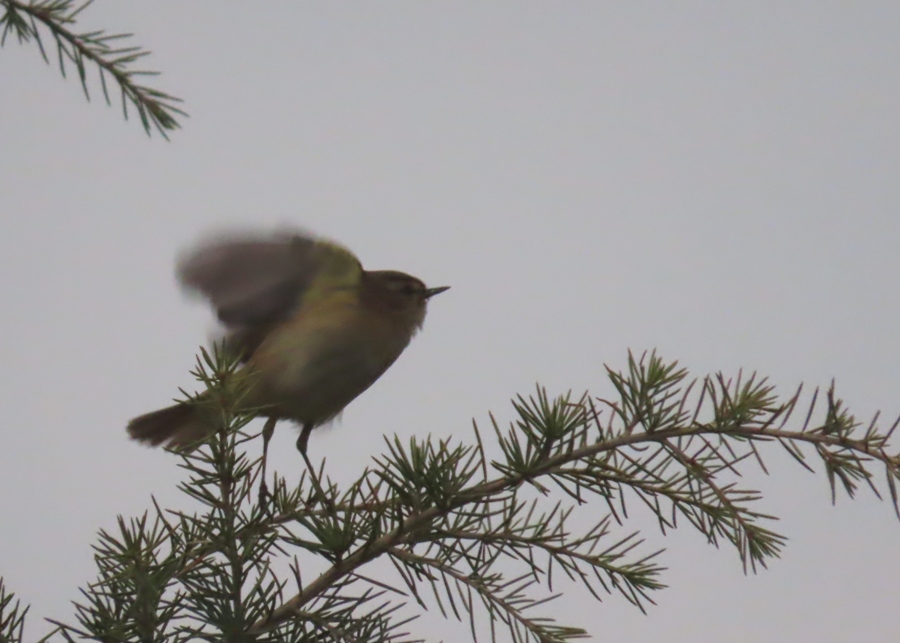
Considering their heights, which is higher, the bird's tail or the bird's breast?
the bird's breast

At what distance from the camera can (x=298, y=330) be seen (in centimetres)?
396

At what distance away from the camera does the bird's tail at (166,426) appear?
3896mm

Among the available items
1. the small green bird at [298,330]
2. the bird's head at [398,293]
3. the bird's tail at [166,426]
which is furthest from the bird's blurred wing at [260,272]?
the bird's tail at [166,426]

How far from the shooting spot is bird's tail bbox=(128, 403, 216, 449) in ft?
12.8

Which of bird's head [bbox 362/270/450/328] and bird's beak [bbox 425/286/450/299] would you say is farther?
bird's beak [bbox 425/286/450/299]

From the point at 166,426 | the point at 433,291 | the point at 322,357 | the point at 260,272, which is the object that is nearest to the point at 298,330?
the point at 322,357

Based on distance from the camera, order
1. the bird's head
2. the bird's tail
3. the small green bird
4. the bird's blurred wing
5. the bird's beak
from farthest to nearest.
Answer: the bird's beak < the bird's head < the bird's tail < the small green bird < the bird's blurred wing

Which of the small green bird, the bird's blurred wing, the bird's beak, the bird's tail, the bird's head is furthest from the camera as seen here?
the bird's beak

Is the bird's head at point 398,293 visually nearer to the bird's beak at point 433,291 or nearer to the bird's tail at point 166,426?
the bird's beak at point 433,291

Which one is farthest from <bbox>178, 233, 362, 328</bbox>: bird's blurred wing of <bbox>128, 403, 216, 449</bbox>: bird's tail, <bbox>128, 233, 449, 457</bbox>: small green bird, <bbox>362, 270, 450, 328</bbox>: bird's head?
<bbox>128, 403, 216, 449</bbox>: bird's tail

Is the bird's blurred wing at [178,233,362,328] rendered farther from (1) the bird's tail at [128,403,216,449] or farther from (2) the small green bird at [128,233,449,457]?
(1) the bird's tail at [128,403,216,449]

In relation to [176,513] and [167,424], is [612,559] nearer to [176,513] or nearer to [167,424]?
[176,513]

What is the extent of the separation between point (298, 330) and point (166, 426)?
677 millimetres

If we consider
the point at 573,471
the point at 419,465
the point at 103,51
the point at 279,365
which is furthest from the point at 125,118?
the point at 279,365
